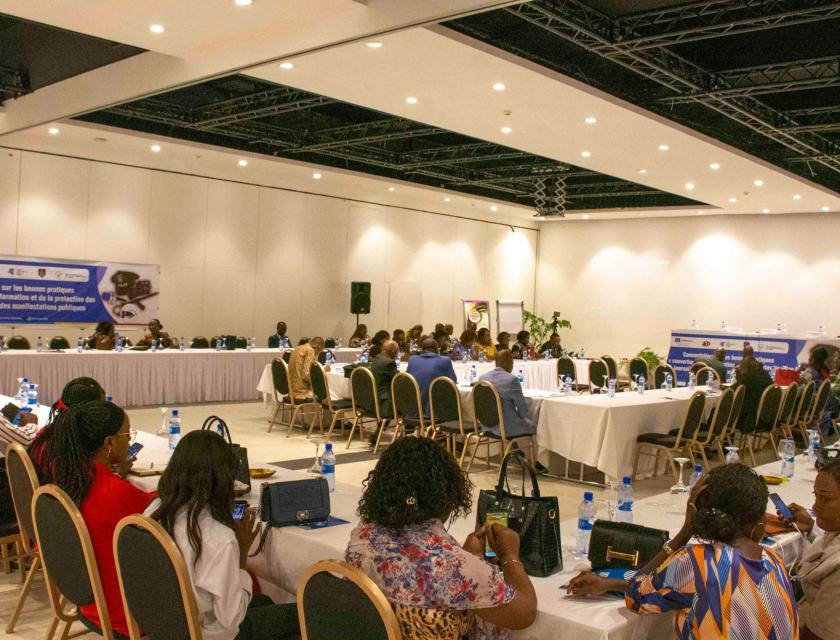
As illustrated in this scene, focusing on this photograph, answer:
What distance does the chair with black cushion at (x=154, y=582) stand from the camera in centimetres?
238

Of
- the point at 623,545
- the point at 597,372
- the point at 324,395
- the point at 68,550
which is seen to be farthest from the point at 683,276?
the point at 68,550

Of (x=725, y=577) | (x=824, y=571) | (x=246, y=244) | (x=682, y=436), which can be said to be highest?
(x=246, y=244)

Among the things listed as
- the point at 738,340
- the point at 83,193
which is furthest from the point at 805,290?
the point at 83,193

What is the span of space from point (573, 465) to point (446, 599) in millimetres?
6296

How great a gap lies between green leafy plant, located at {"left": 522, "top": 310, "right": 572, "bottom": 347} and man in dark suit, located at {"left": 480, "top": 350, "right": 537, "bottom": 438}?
492 inches

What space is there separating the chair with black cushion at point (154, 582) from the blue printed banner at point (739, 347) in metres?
13.6

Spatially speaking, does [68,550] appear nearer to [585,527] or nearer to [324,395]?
[585,527]

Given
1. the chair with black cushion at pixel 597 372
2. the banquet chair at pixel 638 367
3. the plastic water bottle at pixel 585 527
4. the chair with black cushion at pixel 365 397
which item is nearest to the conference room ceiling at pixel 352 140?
the chair with black cushion at pixel 597 372

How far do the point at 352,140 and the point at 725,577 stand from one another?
1125 cm

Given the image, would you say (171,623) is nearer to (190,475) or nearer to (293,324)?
(190,475)

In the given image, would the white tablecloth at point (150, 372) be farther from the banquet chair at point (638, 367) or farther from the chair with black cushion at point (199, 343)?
the banquet chair at point (638, 367)

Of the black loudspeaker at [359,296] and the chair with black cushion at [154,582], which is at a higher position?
the black loudspeaker at [359,296]

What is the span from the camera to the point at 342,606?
2107 millimetres

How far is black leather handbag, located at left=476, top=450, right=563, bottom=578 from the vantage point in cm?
267
